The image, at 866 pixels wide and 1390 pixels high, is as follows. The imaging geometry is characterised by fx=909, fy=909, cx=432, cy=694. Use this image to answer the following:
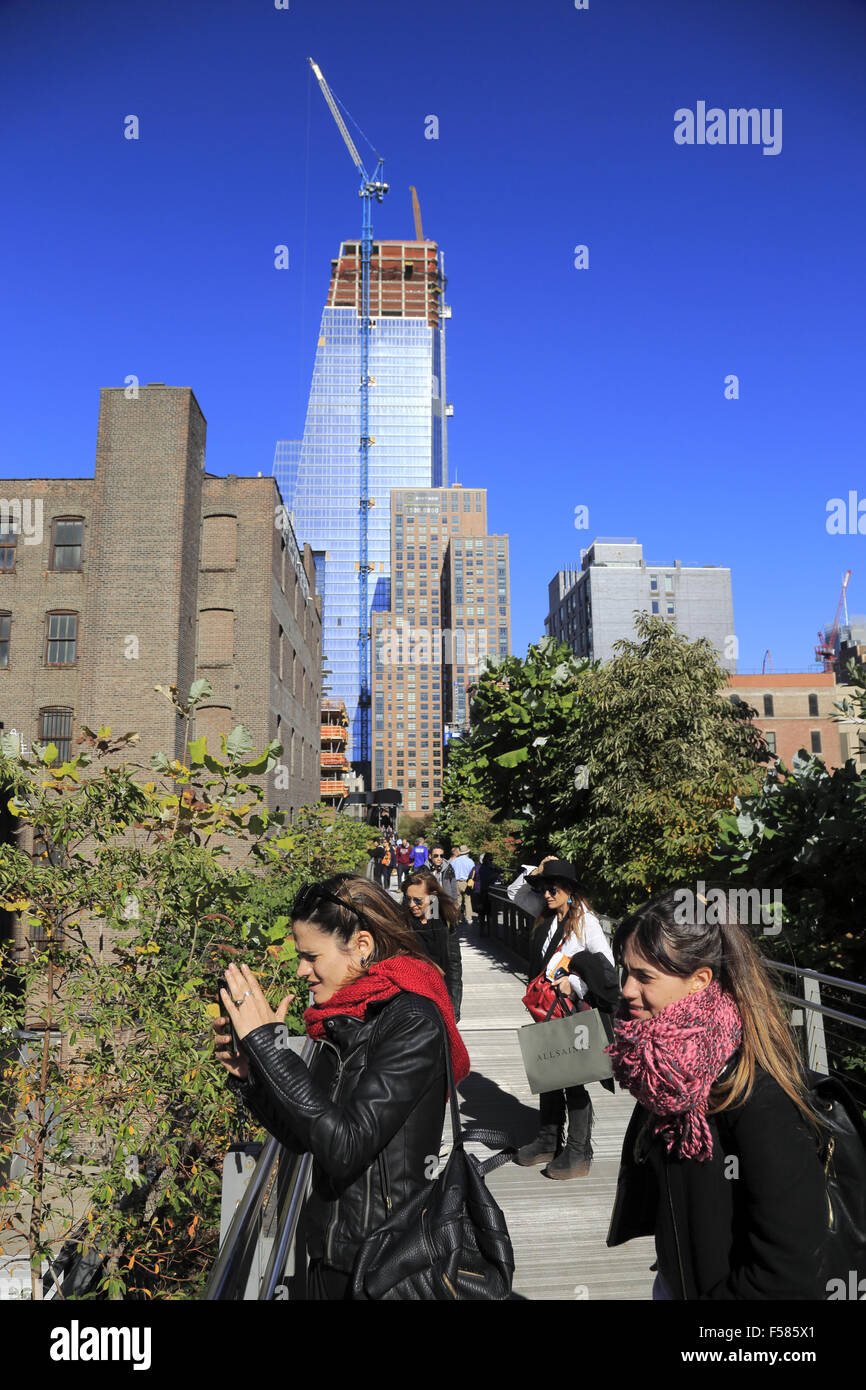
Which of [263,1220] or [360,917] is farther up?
[360,917]

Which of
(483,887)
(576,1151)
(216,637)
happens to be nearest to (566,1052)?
(576,1151)

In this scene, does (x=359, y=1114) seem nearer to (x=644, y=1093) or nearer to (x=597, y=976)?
(x=644, y=1093)

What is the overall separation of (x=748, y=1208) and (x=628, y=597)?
103374 millimetres

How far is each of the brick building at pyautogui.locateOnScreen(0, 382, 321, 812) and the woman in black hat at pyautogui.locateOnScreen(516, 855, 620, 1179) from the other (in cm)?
2728

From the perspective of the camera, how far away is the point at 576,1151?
5.45 m

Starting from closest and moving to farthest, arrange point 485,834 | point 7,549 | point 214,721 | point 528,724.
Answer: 1. point 528,724
2. point 485,834
3. point 214,721
4. point 7,549

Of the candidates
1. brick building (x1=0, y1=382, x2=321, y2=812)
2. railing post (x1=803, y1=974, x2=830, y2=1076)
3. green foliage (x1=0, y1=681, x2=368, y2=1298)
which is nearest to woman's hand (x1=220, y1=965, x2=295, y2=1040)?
green foliage (x1=0, y1=681, x2=368, y2=1298)

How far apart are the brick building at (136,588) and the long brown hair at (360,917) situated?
30.0m

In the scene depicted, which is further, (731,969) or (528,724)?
(528,724)

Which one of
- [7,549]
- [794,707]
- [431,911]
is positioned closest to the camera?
[431,911]

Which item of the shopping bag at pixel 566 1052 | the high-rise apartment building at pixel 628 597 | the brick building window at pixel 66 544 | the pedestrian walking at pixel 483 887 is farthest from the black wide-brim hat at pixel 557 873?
the high-rise apartment building at pixel 628 597

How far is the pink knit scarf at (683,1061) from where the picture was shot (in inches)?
70.8

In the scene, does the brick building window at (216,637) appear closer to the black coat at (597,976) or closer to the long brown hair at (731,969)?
the black coat at (597,976)

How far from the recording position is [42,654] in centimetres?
3384
